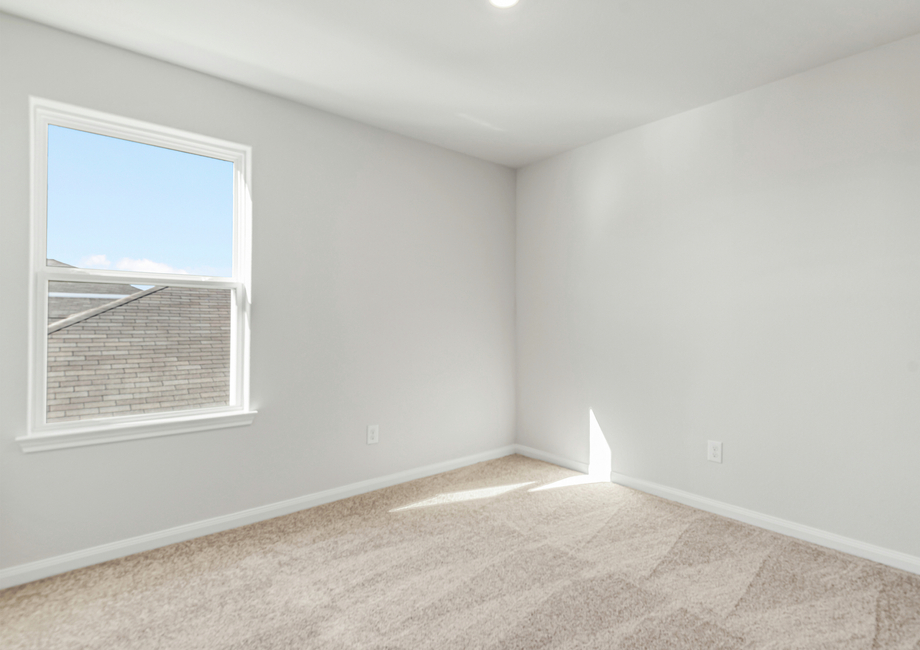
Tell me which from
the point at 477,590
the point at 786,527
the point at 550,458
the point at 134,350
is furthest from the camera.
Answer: the point at 550,458

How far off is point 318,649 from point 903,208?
9.92ft

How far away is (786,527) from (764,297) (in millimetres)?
1206

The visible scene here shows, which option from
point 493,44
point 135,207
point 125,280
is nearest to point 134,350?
point 125,280

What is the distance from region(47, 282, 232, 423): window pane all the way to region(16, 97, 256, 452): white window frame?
0.04 metres

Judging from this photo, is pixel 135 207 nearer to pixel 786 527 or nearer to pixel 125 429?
pixel 125 429

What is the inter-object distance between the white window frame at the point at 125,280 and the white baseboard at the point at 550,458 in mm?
2213

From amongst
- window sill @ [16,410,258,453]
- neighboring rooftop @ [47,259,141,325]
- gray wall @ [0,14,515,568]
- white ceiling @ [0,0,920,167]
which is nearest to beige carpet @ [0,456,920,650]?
gray wall @ [0,14,515,568]

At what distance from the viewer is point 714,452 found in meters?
2.87

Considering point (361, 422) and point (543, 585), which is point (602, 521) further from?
point (361, 422)

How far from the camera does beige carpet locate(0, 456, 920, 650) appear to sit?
1.75m

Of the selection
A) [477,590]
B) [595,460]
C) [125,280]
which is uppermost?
[125,280]

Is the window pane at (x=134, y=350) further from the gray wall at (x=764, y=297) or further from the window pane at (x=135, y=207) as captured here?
the gray wall at (x=764, y=297)

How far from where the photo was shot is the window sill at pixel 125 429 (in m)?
2.13

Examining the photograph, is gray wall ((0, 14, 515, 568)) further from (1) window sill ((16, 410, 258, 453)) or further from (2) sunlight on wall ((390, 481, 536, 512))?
(2) sunlight on wall ((390, 481, 536, 512))
